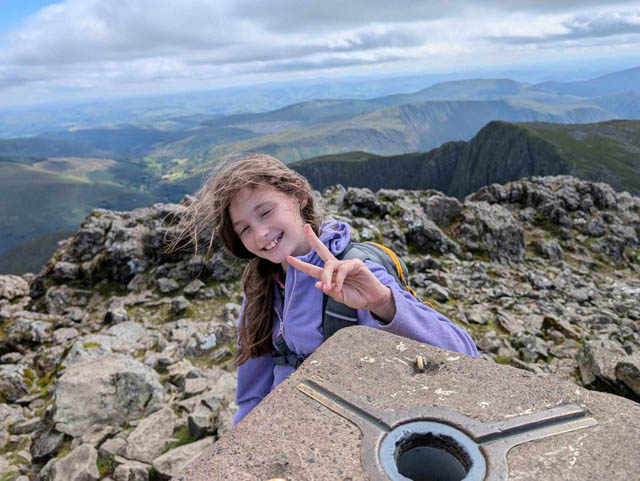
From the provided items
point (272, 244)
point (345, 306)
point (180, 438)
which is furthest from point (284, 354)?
point (180, 438)

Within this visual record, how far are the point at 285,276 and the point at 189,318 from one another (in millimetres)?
10838

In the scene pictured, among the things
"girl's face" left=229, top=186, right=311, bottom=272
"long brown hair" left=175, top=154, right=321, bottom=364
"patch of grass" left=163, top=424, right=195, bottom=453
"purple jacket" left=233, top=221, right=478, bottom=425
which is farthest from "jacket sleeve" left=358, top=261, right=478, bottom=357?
"patch of grass" left=163, top=424, right=195, bottom=453

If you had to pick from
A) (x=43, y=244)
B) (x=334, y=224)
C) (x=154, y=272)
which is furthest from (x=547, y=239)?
(x=43, y=244)

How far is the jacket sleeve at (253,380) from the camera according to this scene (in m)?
5.39

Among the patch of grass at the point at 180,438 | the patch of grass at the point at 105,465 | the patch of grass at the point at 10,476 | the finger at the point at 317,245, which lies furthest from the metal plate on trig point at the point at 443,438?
the patch of grass at the point at 10,476

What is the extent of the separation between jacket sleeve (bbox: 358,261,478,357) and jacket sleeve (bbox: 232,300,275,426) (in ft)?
5.71

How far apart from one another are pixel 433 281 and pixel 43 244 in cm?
21796

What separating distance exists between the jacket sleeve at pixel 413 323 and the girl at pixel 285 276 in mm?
10

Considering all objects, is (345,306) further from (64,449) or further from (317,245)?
(64,449)

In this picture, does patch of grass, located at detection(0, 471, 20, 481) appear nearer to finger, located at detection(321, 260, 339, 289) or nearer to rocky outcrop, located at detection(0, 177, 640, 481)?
rocky outcrop, located at detection(0, 177, 640, 481)

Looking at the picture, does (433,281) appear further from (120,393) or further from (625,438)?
(625,438)

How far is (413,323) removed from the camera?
4129 mm

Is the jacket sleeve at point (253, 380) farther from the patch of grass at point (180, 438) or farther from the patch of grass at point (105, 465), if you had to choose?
the patch of grass at point (105, 465)

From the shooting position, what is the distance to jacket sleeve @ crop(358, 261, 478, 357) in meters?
4.11
